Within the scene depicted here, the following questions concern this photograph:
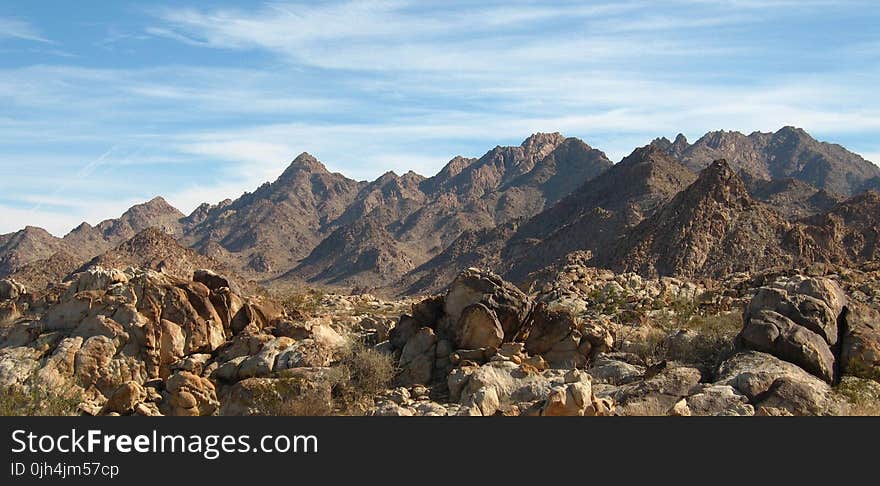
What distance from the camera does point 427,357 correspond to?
623 inches

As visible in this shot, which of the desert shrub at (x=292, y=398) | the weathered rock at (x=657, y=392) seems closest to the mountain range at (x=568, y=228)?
the weathered rock at (x=657, y=392)

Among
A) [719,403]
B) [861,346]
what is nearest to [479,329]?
[719,403]

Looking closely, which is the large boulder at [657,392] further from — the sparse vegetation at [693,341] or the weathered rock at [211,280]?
the weathered rock at [211,280]

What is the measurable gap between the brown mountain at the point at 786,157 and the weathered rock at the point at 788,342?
15554 cm

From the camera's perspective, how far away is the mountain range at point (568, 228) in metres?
61.5

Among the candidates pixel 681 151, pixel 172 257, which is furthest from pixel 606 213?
pixel 681 151

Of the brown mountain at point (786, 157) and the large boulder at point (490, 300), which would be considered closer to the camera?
the large boulder at point (490, 300)

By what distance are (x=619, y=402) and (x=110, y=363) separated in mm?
9787

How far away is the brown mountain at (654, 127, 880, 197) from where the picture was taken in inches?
6580

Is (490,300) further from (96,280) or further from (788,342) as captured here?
(96,280)

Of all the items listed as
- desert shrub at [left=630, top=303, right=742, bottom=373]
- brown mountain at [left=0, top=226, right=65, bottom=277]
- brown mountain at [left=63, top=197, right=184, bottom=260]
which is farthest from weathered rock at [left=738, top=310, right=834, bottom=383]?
brown mountain at [left=63, top=197, right=184, bottom=260]

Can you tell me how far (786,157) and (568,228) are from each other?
117947 mm

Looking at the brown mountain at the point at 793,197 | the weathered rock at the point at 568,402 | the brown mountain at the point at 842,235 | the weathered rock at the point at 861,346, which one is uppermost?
the brown mountain at the point at 793,197

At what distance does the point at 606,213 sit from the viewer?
3551 inches
